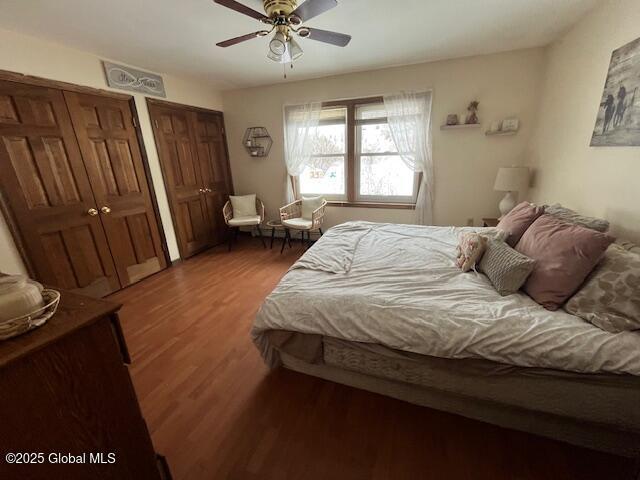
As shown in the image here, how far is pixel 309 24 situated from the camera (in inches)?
85.6

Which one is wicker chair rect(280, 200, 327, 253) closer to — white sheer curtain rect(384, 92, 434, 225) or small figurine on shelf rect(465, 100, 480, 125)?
white sheer curtain rect(384, 92, 434, 225)

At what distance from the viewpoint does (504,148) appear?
304 centimetres

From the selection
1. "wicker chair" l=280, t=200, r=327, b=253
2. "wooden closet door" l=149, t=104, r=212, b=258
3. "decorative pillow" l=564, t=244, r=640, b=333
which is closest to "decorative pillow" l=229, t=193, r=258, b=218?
"wooden closet door" l=149, t=104, r=212, b=258

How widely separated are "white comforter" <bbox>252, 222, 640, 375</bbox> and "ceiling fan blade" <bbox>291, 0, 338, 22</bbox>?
5.01 ft

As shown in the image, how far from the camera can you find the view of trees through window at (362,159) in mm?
3510

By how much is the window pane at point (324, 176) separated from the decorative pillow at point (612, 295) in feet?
9.86

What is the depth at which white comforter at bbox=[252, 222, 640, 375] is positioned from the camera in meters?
1.06

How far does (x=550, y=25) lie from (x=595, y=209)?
1700mm

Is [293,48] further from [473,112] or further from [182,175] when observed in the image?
[182,175]

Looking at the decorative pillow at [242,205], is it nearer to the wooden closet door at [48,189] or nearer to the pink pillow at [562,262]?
the wooden closet door at [48,189]

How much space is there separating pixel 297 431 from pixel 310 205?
2.99 meters

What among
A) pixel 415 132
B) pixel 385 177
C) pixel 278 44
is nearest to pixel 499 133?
pixel 415 132

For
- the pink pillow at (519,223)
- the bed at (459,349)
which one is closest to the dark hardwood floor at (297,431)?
the bed at (459,349)

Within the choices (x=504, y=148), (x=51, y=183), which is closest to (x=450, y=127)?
(x=504, y=148)
